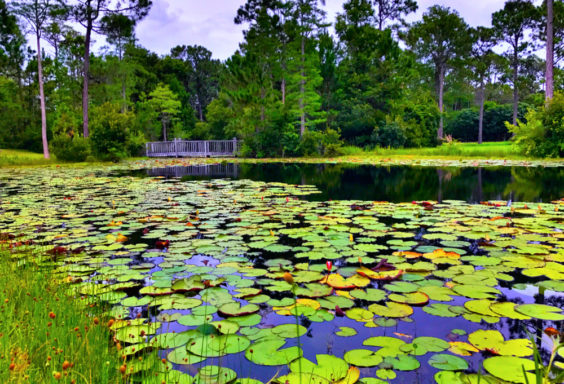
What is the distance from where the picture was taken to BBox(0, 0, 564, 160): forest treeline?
18.9 meters

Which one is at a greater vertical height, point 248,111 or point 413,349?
point 248,111

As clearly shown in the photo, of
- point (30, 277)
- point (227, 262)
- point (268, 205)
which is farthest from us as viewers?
point (268, 205)

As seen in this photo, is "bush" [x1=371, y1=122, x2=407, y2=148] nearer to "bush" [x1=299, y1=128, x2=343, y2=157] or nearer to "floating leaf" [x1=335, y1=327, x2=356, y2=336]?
"bush" [x1=299, y1=128, x2=343, y2=157]

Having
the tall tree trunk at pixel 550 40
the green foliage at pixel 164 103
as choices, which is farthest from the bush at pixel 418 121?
the green foliage at pixel 164 103

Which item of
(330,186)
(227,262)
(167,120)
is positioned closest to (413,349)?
(227,262)

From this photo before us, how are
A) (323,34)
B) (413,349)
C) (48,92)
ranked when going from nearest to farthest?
(413,349) < (323,34) < (48,92)

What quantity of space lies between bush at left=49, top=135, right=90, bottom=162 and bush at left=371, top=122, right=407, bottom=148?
15.5 metres

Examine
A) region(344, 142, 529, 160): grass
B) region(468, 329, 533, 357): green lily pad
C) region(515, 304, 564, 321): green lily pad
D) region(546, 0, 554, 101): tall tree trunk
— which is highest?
region(546, 0, 554, 101): tall tree trunk

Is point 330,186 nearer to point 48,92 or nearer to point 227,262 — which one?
point 227,262

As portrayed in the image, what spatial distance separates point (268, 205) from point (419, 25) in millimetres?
29928

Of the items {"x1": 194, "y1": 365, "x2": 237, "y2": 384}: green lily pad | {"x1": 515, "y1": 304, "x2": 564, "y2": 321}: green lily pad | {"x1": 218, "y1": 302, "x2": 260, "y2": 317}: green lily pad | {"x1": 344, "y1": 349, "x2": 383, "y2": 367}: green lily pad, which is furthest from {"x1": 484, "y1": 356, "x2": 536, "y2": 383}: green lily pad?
{"x1": 218, "y1": 302, "x2": 260, "y2": 317}: green lily pad

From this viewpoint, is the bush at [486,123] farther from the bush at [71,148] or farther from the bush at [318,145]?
the bush at [71,148]

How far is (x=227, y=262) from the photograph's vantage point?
3107mm

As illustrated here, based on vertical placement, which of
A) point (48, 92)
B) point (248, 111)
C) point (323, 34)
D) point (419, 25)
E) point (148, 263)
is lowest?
point (148, 263)
